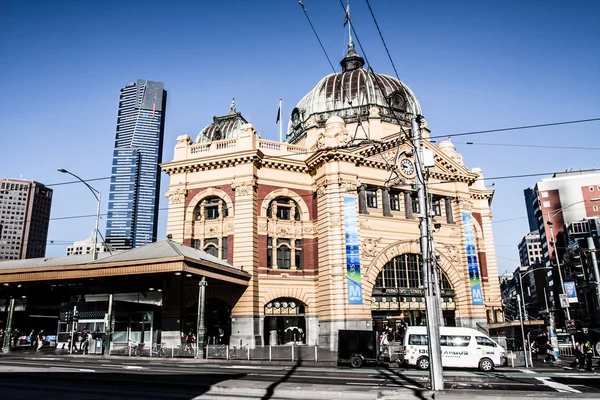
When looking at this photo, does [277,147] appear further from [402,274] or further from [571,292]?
[571,292]

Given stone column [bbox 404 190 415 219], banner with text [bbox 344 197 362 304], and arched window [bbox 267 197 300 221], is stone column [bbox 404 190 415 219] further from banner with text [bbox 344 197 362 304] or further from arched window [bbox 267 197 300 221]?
arched window [bbox 267 197 300 221]

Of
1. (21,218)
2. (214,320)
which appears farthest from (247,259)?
(21,218)

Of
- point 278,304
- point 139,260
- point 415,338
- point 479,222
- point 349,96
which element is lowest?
point 415,338

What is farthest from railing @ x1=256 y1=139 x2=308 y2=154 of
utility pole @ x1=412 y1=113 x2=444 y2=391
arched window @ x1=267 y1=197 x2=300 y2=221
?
utility pole @ x1=412 y1=113 x2=444 y2=391

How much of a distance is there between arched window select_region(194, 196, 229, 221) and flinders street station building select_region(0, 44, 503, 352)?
11 centimetres

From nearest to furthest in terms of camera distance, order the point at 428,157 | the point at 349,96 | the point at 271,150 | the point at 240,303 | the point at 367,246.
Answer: the point at 428,157 → the point at 240,303 → the point at 367,246 → the point at 271,150 → the point at 349,96

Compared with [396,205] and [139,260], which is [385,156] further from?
[139,260]

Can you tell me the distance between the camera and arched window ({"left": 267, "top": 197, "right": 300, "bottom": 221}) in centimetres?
4144

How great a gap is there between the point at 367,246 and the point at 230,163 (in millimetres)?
14371

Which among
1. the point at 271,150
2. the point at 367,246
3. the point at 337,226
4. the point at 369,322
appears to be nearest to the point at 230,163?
the point at 271,150

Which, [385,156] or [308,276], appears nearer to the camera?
[308,276]

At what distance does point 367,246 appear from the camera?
4006 centimetres

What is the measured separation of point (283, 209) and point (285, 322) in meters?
10.2

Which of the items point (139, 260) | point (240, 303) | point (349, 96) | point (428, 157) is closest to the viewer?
point (428, 157)
